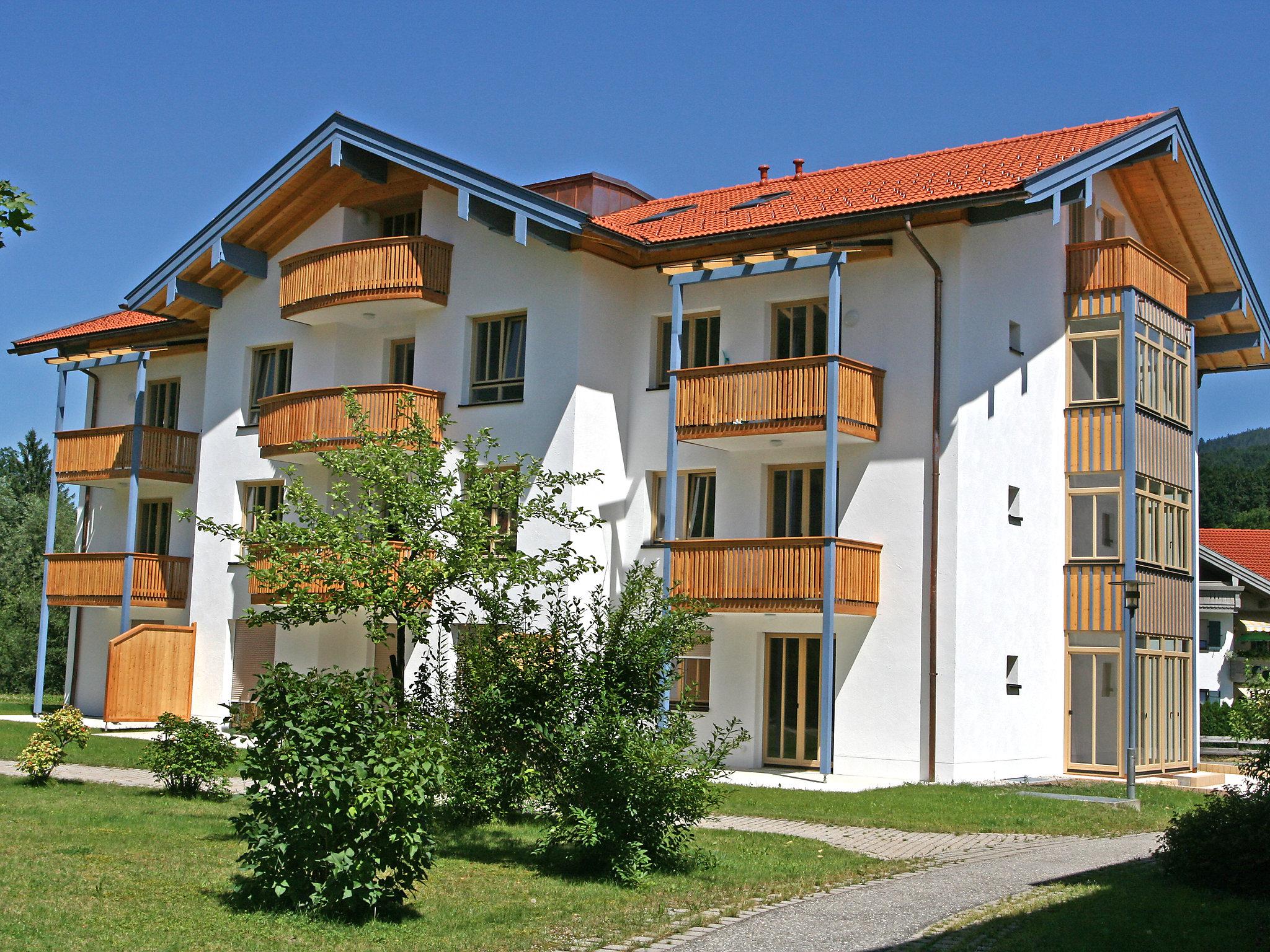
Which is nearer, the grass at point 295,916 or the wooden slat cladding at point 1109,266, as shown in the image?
the grass at point 295,916

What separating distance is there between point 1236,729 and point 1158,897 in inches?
92.2

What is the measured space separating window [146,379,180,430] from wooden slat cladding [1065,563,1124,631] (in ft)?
66.8

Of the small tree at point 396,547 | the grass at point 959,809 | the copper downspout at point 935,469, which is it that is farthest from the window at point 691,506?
the small tree at point 396,547

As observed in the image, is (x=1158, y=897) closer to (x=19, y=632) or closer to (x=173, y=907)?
(x=173, y=907)

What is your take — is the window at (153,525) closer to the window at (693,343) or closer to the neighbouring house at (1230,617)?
the window at (693,343)

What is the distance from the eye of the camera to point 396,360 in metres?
29.0

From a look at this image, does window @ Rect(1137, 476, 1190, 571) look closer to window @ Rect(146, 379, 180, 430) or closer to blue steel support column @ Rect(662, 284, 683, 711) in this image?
blue steel support column @ Rect(662, 284, 683, 711)

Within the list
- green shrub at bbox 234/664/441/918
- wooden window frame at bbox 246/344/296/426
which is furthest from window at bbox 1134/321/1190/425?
green shrub at bbox 234/664/441/918

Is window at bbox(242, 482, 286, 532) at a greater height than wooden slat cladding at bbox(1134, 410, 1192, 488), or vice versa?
wooden slat cladding at bbox(1134, 410, 1192, 488)

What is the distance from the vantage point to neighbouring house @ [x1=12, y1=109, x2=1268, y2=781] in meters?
23.2

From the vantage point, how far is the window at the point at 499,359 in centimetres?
2667

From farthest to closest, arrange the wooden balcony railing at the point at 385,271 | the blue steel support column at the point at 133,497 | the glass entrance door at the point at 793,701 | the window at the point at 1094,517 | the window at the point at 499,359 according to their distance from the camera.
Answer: the blue steel support column at the point at 133,497 < the wooden balcony railing at the point at 385,271 < the window at the point at 499,359 < the window at the point at 1094,517 < the glass entrance door at the point at 793,701

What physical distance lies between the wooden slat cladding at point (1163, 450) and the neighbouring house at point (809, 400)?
106 mm

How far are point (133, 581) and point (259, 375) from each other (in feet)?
17.2
